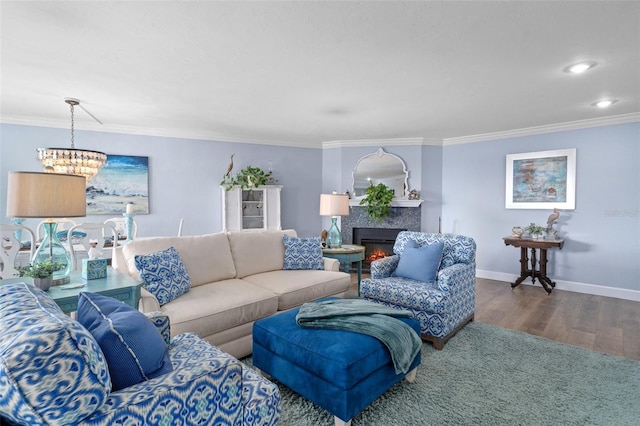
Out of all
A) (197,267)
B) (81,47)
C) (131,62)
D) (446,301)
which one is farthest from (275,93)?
(446,301)

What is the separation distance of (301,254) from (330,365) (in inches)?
74.2

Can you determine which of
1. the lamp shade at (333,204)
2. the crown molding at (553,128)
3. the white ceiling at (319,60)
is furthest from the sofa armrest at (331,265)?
the crown molding at (553,128)

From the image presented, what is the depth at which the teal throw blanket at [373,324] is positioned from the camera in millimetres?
1936

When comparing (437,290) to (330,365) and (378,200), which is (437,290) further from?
(378,200)

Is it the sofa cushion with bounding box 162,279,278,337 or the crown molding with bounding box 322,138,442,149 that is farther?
the crown molding with bounding box 322,138,442,149

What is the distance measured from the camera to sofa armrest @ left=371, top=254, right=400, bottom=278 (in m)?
3.27

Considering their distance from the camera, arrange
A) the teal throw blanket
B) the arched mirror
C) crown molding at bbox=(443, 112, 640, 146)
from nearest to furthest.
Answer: the teal throw blanket → crown molding at bbox=(443, 112, 640, 146) → the arched mirror

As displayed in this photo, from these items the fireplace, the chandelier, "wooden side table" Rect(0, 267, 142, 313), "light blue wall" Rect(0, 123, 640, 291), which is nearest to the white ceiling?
"light blue wall" Rect(0, 123, 640, 291)

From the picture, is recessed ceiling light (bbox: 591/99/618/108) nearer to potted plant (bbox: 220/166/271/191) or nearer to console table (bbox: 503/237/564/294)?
console table (bbox: 503/237/564/294)

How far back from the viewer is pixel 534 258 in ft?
15.2

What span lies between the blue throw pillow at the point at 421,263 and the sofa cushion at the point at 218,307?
130 cm

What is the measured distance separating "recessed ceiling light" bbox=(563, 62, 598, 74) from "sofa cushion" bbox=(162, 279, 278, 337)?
10.0 feet

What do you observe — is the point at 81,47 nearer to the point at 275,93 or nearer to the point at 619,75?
the point at 275,93

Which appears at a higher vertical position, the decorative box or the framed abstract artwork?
the framed abstract artwork
